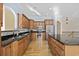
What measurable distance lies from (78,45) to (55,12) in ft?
2.29

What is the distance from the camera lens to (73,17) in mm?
2828

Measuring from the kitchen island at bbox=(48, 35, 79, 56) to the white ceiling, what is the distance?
419 mm

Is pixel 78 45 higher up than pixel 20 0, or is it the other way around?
pixel 20 0

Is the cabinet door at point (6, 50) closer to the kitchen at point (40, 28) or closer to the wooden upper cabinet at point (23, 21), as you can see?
the kitchen at point (40, 28)

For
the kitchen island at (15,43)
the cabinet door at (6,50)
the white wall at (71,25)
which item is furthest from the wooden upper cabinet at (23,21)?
the white wall at (71,25)

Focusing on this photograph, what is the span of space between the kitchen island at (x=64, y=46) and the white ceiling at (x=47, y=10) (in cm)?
42

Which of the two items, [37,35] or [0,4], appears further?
[37,35]

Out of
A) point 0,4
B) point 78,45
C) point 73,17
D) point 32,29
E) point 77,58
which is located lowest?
point 77,58

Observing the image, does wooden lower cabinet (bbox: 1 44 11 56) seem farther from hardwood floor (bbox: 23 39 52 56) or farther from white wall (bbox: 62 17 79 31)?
white wall (bbox: 62 17 79 31)

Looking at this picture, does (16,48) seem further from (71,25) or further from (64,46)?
(71,25)

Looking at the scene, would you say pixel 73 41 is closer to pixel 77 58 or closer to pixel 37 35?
pixel 77 58

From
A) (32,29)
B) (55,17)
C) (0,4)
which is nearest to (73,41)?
(55,17)

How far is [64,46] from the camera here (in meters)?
2.79

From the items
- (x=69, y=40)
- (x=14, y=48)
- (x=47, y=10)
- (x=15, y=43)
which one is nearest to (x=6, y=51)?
(x=14, y=48)
